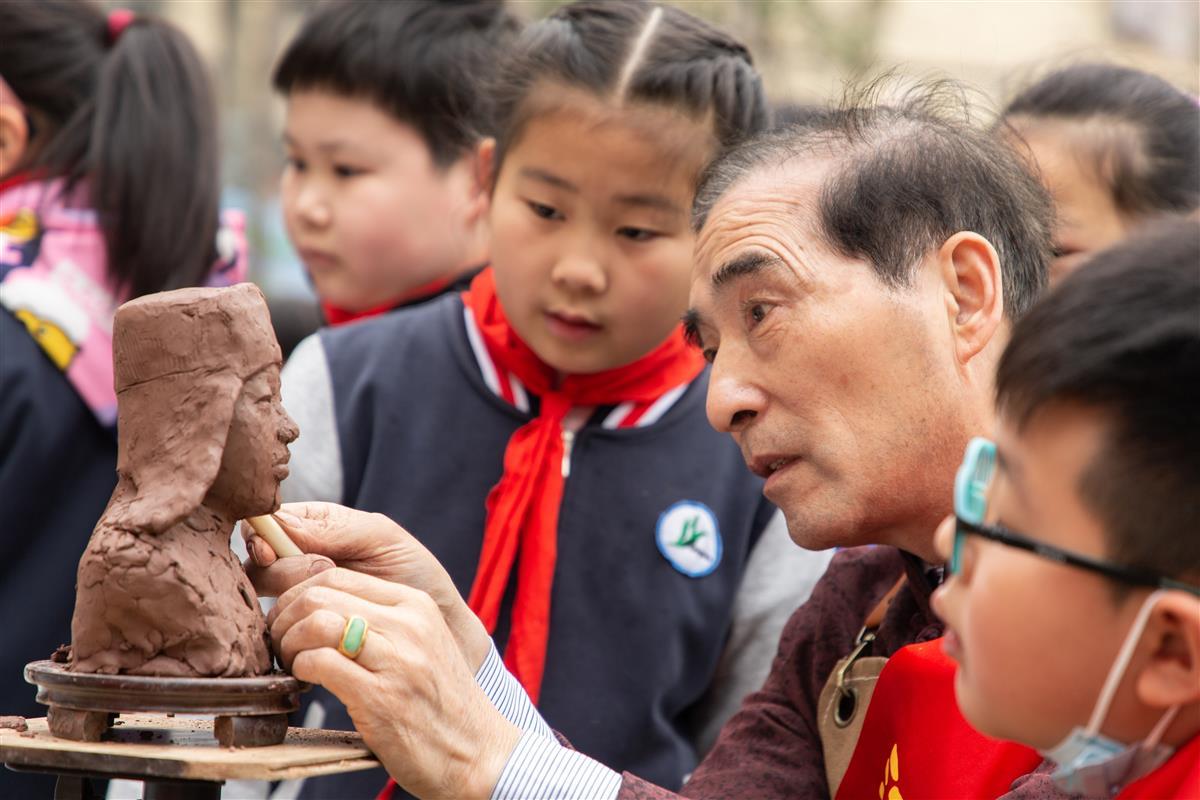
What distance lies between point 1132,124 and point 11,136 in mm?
2851

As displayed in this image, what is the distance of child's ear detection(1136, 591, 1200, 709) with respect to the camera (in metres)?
1.58

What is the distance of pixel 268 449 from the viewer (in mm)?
2141

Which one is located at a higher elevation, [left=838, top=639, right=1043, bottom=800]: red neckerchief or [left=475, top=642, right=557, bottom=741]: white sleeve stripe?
[left=838, top=639, right=1043, bottom=800]: red neckerchief

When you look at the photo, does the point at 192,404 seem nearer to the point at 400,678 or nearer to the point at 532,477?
the point at 400,678

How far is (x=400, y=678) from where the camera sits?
6.77 feet

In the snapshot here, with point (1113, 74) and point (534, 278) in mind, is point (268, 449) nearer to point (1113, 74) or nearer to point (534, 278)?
point (534, 278)

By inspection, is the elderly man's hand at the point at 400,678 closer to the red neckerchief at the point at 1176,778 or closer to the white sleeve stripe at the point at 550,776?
the white sleeve stripe at the point at 550,776

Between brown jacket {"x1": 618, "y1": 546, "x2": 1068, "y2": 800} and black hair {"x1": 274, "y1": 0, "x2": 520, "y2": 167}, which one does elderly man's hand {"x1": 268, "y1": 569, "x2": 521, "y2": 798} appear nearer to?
brown jacket {"x1": 618, "y1": 546, "x2": 1068, "y2": 800}

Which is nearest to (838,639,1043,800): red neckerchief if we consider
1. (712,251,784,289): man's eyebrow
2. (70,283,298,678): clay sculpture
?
(712,251,784,289): man's eyebrow

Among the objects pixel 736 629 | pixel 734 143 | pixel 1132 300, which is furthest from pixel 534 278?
pixel 1132 300

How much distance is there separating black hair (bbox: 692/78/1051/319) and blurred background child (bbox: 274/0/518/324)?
1.41 metres

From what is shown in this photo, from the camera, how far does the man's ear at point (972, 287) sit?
2.41 m

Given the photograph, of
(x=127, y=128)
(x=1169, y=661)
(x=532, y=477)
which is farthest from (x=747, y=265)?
(x=127, y=128)

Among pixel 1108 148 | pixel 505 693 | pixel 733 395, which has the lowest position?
pixel 505 693
